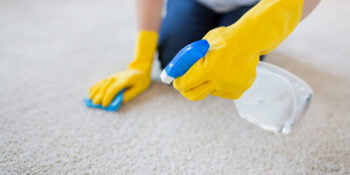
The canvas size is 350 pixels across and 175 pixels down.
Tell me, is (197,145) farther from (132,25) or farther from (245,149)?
(132,25)

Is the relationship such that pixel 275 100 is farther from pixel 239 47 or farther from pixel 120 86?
pixel 120 86

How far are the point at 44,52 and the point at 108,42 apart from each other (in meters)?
0.22

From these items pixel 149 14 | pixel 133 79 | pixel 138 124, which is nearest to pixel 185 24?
pixel 149 14

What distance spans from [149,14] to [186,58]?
0.43 m

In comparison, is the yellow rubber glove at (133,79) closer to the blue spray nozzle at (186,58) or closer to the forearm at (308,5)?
the blue spray nozzle at (186,58)

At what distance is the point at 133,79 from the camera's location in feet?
2.32

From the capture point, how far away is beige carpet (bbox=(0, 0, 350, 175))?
0.52 m

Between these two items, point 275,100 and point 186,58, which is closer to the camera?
point 186,58

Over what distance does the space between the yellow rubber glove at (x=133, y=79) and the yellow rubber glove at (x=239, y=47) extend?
0.28 metres

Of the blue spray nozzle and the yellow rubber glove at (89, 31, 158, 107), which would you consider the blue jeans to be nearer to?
the yellow rubber glove at (89, 31, 158, 107)

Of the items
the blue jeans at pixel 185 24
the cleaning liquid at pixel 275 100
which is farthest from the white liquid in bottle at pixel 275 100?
the blue jeans at pixel 185 24

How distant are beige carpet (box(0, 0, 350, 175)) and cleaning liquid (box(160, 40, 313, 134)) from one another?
0.02 metres

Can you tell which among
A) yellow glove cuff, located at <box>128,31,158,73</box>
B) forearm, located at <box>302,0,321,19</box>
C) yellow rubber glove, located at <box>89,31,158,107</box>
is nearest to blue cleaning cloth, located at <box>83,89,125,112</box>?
yellow rubber glove, located at <box>89,31,158,107</box>

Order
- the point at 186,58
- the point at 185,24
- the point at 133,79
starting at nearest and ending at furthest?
the point at 186,58 → the point at 133,79 → the point at 185,24
